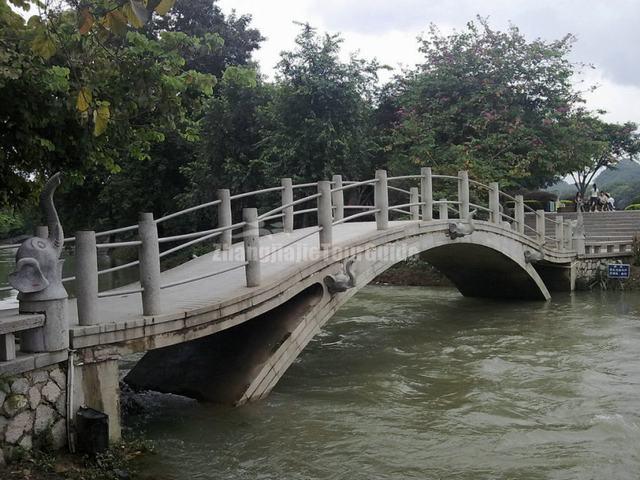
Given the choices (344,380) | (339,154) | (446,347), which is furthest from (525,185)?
(344,380)

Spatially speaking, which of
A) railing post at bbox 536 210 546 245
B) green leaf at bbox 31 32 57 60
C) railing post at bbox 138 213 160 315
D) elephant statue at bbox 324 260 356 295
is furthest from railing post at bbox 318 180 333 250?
railing post at bbox 536 210 546 245

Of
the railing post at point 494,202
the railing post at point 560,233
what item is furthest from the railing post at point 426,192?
the railing post at point 560,233

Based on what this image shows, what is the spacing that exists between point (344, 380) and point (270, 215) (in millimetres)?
2337

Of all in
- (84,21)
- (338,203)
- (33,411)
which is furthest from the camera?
(338,203)

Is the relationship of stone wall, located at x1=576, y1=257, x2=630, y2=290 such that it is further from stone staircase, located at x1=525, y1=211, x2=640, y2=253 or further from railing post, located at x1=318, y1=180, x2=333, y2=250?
railing post, located at x1=318, y1=180, x2=333, y2=250

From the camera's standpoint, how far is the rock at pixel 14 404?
4340mm

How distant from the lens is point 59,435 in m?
4.68

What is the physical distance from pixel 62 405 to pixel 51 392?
0.45ft

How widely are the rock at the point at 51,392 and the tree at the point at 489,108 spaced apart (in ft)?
49.5

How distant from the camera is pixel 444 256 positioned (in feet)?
45.4

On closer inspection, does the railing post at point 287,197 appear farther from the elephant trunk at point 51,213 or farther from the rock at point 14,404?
the rock at point 14,404

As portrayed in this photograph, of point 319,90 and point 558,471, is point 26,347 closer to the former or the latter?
point 558,471

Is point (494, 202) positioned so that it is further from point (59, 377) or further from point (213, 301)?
point (59, 377)

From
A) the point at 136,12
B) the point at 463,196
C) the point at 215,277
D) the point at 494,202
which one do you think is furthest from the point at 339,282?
the point at 494,202
